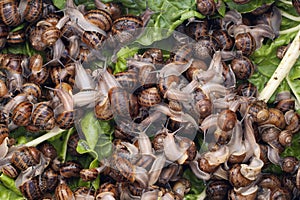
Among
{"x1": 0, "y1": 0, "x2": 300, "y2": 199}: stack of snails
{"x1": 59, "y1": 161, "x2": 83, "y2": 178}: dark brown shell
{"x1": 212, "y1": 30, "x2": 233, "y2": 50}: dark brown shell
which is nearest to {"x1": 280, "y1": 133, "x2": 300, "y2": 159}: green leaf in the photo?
{"x1": 0, "y1": 0, "x2": 300, "y2": 199}: stack of snails

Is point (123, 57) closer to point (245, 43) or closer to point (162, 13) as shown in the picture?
point (162, 13)

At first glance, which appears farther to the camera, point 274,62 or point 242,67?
point 274,62

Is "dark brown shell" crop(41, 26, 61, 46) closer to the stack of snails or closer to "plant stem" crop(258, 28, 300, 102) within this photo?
the stack of snails

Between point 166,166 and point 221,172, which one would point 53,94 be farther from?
point 221,172

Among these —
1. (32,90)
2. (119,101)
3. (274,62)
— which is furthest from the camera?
(274,62)

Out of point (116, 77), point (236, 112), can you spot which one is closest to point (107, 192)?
point (116, 77)

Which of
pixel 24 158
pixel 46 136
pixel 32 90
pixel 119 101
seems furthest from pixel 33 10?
A: pixel 24 158

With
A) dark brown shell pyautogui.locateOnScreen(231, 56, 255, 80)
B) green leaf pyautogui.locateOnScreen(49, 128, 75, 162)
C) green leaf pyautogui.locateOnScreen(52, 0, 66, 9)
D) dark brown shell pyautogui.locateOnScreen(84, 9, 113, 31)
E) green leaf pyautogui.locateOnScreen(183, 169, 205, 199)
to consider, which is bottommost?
green leaf pyautogui.locateOnScreen(49, 128, 75, 162)
